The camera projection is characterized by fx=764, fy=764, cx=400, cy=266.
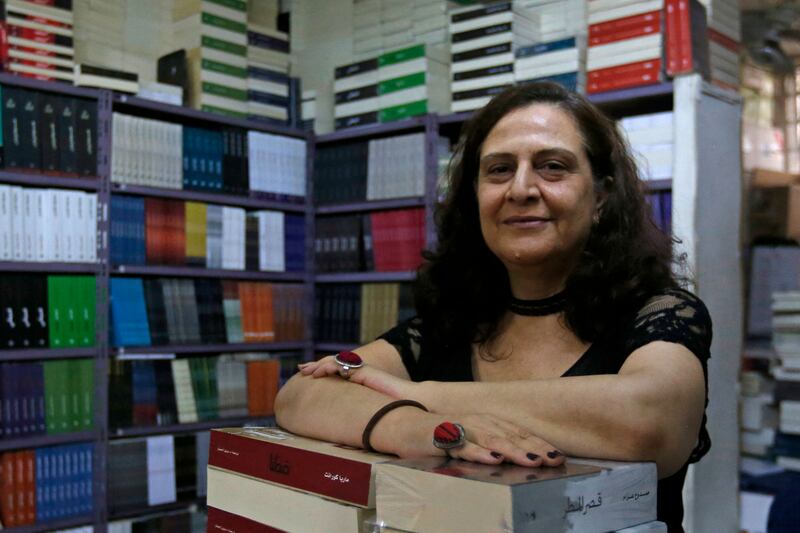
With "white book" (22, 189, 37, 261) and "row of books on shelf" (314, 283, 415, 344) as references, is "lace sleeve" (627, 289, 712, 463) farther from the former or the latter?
"white book" (22, 189, 37, 261)

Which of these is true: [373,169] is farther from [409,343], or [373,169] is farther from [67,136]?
[409,343]

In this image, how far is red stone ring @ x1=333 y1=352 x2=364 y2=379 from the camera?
46.1 inches

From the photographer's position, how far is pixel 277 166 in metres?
3.76

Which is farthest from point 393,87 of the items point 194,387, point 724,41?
point 194,387

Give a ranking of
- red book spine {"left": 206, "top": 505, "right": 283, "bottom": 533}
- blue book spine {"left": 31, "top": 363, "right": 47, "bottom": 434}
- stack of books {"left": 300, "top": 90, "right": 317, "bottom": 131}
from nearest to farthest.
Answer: red book spine {"left": 206, "top": 505, "right": 283, "bottom": 533} < blue book spine {"left": 31, "top": 363, "right": 47, "bottom": 434} < stack of books {"left": 300, "top": 90, "right": 317, "bottom": 131}

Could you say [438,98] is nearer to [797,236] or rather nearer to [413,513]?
[797,236]

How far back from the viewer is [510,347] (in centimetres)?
124

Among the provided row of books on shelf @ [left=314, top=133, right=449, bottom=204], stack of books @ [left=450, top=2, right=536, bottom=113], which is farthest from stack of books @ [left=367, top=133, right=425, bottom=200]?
stack of books @ [left=450, top=2, right=536, bottom=113]

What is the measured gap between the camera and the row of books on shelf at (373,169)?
3.47 metres

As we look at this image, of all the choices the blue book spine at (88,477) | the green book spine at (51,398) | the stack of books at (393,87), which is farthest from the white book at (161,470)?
the stack of books at (393,87)

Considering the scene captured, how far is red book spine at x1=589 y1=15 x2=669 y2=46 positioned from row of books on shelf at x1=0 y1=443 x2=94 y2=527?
8.40ft

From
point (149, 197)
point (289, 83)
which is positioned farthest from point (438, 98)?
point (149, 197)

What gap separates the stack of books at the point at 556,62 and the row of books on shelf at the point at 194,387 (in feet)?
5.75

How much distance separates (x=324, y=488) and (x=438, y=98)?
291 cm
